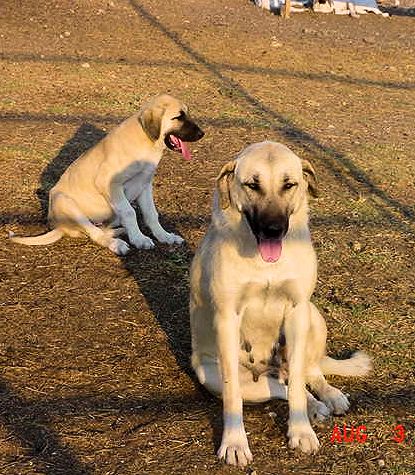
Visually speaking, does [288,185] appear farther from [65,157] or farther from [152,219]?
[65,157]

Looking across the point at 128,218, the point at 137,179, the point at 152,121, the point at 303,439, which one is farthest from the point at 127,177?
the point at 303,439

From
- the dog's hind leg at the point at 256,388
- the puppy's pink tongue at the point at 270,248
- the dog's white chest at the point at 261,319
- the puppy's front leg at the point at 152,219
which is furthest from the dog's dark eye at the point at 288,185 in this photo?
the puppy's front leg at the point at 152,219

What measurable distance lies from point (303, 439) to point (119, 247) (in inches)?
98.4

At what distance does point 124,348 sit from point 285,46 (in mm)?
10252

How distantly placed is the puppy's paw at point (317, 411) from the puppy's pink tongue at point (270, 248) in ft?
2.44

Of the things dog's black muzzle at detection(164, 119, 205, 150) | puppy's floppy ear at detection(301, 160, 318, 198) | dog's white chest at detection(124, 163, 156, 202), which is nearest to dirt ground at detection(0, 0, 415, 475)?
dog's white chest at detection(124, 163, 156, 202)

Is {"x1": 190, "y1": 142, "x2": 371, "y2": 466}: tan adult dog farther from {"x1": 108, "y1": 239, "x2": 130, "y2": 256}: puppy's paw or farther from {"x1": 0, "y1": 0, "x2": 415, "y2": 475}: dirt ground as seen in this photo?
{"x1": 108, "y1": 239, "x2": 130, "y2": 256}: puppy's paw

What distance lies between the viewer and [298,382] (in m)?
3.19

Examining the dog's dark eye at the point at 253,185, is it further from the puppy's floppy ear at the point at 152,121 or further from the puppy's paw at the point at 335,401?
the puppy's floppy ear at the point at 152,121

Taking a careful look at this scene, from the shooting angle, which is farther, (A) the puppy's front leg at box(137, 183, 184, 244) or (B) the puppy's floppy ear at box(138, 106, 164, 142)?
(A) the puppy's front leg at box(137, 183, 184, 244)

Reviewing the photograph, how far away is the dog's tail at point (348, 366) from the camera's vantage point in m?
3.69

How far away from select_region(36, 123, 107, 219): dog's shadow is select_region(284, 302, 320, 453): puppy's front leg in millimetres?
3278

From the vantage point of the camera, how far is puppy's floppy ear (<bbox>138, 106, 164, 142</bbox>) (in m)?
5.44

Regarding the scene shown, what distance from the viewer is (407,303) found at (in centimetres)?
463
